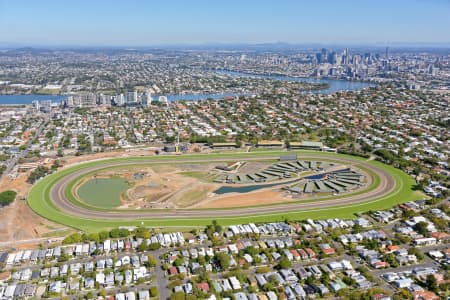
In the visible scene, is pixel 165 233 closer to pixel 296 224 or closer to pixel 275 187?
pixel 296 224

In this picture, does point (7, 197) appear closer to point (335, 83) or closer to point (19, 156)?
point (19, 156)

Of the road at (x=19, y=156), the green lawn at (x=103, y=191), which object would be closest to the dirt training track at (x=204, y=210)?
the green lawn at (x=103, y=191)

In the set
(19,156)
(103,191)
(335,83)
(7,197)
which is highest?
(335,83)

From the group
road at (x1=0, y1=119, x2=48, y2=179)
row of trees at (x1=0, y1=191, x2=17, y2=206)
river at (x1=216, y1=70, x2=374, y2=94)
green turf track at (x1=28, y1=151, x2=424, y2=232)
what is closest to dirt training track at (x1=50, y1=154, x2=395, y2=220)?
green turf track at (x1=28, y1=151, x2=424, y2=232)

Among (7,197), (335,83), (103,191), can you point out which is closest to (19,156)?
(7,197)

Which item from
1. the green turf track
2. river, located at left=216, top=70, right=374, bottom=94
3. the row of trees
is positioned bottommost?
the green turf track

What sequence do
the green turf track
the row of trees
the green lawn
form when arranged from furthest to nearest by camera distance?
the green lawn → the row of trees → the green turf track

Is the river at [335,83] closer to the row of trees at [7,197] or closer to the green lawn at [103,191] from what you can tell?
the green lawn at [103,191]

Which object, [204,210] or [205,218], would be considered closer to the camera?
[205,218]

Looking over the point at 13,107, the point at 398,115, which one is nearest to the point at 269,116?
the point at 398,115

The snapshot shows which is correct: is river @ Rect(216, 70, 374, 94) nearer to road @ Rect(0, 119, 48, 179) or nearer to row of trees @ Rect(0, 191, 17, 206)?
road @ Rect(0, 119, 48, 179)

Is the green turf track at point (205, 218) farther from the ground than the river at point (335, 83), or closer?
closer
